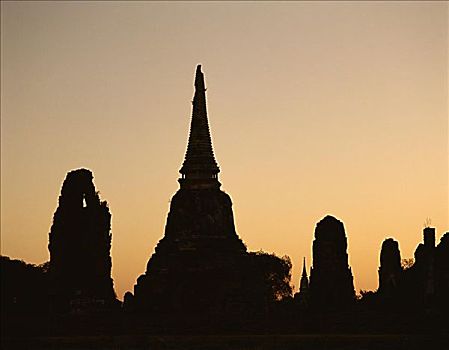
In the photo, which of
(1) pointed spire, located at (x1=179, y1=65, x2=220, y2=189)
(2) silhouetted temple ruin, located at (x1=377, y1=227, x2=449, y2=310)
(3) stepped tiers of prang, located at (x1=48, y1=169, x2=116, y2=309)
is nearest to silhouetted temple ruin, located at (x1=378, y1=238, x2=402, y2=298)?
(2) silhouetted temple ruin, located at (x1=377, y1=227, x2=449, y2=310)

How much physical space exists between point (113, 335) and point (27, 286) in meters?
11.0

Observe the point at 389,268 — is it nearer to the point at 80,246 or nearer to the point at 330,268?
the point at 330,268

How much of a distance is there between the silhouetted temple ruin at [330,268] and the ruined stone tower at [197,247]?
6.28m

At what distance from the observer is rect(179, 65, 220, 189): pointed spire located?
7169cm

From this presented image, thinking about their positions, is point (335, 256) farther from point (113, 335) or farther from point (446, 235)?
point (113, 335)

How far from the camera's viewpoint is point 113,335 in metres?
52.3

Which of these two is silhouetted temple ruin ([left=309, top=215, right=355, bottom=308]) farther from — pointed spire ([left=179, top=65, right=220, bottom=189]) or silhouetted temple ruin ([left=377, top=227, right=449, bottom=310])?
pointed spire ([left=179, top=65, right=220, bottom=189])

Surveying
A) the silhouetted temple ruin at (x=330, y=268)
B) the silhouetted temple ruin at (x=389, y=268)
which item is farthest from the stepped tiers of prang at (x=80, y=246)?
the silhouetted temple ruin at (x=389, y=268)

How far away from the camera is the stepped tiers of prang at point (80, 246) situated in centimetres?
5962

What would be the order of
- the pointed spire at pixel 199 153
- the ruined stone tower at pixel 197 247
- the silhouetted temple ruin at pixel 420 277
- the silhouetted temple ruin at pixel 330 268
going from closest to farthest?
1. the silhouetted temple ruin at pixel 420 277
2. the silhouetted temple ruin at pixel 330 268
3. the ruined stone tower at pixel 197 247
4. the pointed spire at pixel 199 153

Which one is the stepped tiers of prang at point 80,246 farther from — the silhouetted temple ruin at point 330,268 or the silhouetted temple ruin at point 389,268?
the silhouetted temple ruin at point 389,268

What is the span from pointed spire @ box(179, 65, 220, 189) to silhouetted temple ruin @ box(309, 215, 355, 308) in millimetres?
16710

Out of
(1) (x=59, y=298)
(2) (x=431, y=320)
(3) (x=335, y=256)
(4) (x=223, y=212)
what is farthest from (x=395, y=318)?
(4) (x=223, y=212)

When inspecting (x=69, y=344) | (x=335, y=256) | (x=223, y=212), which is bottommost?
(x=69, y=344)
